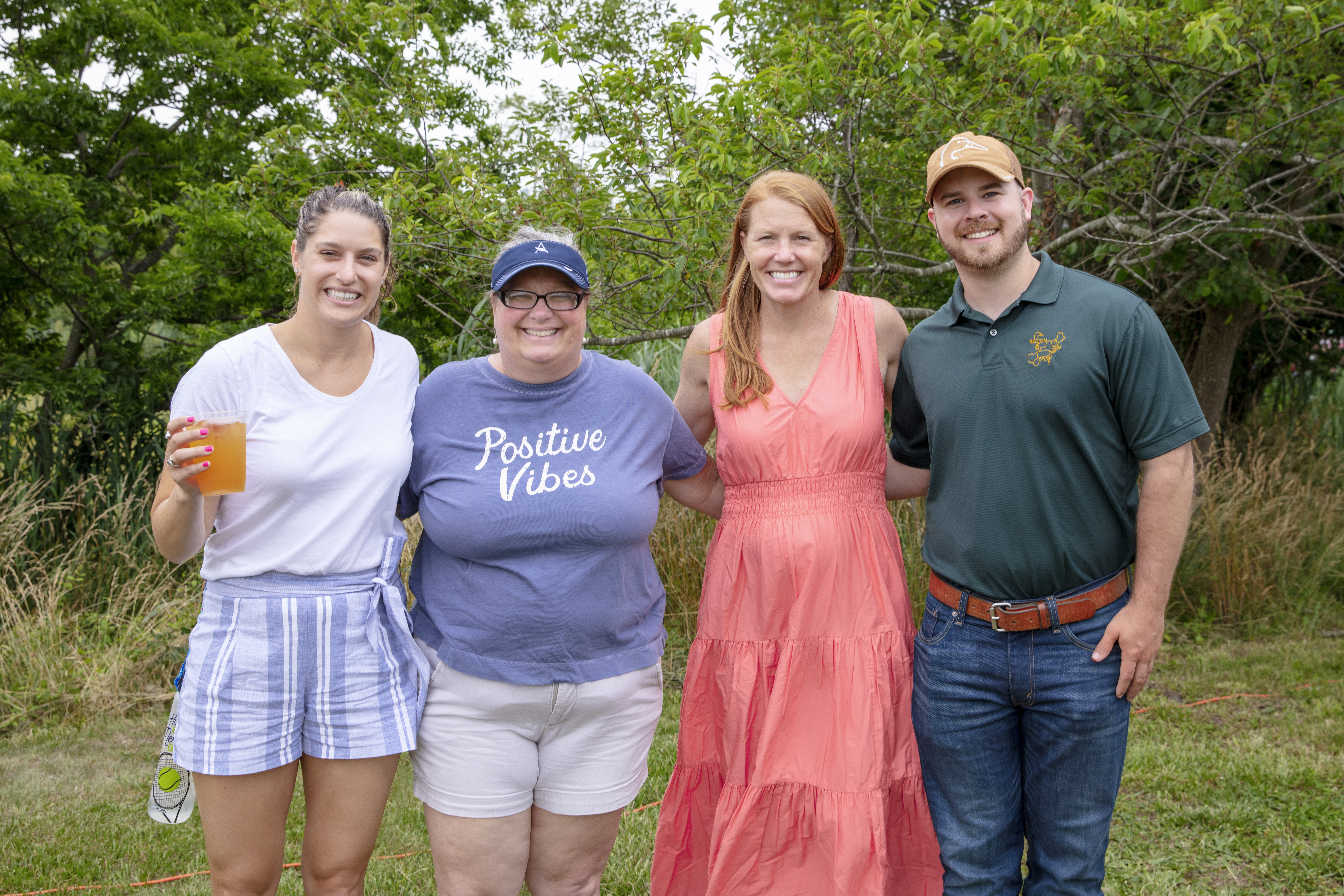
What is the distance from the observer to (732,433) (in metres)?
2.67

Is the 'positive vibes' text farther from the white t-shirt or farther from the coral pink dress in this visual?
the coral pink dress

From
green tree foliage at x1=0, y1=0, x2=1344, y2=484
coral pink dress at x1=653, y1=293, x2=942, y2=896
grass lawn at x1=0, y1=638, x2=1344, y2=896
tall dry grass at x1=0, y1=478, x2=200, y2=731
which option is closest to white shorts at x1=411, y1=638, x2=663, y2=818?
coral pink dress at x1=653, y1=293, x2=942, y2=896

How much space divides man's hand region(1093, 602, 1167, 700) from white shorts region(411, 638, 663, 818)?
3.36 feet

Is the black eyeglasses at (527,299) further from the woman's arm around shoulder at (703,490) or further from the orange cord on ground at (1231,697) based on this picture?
the orange cord on ground at (1231,697)

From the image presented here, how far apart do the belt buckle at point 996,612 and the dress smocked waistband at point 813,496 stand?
1.54 feet

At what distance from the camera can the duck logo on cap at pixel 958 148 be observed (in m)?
2.34

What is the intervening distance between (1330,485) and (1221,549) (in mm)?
1586

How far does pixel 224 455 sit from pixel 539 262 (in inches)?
31.2

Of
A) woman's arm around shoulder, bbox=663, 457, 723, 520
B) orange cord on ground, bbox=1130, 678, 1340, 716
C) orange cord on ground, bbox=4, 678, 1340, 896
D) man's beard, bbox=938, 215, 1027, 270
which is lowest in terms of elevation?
orange cord on ground, bbox=4, 678, 1340, 896

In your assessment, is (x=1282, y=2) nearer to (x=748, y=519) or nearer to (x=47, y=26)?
(x=748, y=519)

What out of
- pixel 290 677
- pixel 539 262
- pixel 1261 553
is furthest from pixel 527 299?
→ pixel 1261 553

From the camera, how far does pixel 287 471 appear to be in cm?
214

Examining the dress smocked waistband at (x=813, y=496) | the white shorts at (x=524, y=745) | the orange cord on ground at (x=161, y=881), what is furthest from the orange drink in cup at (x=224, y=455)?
the orange cord on ground at (x=161, y=881)

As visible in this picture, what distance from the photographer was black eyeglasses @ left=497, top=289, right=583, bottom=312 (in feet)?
7.66
